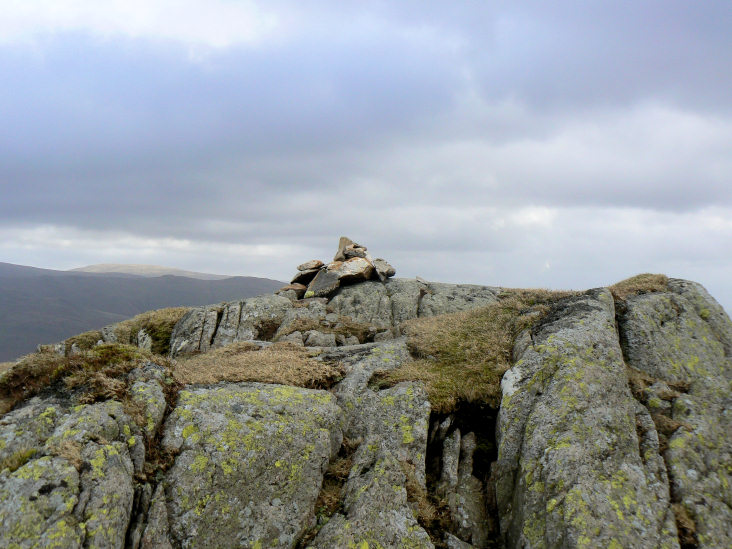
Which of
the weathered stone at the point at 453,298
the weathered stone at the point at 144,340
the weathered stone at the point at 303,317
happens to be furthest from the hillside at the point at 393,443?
the weathered stone at the point at 144,340

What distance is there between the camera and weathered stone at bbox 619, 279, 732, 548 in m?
12.3

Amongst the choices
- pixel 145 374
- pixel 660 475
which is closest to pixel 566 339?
pixel 660 475

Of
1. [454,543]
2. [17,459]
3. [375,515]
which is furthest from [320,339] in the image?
[17,459]

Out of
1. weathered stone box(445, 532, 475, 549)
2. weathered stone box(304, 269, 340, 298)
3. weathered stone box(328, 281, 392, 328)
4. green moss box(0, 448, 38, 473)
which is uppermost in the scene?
weathered stone box(304, 269, 340, 298)

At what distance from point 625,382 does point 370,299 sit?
82.6 ft

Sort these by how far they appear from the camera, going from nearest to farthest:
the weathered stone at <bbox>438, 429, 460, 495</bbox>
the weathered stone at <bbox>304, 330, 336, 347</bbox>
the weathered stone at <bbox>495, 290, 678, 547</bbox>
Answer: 1. the weathered stone at <bbox>495, 290, 678, 547</bbox>
2. the weathered stone at <bbox>438, 429, 460, 495</bbox>
3. the weathered stone at <bbox>304, 330, 336, 347</bbox>

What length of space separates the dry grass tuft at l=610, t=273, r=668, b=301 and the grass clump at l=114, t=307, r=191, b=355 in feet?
107

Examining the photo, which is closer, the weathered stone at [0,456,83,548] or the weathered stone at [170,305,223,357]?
the weathered stone at [0,456,83,548]

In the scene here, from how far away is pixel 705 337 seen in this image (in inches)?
802

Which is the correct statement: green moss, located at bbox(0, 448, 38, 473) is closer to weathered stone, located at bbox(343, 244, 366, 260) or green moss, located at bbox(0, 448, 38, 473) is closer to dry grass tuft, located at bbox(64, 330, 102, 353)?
dry grass tuft, located at bbox(64, 330, 102, 353)

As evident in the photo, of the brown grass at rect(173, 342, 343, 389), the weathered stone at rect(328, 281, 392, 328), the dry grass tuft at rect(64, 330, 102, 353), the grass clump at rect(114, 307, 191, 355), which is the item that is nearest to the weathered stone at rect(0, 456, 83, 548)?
the brown grass at rect(173, 342, 343, 389)

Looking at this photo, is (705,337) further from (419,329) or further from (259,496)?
(259,496)

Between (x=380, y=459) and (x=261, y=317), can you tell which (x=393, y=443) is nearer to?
(x=380, y=459)

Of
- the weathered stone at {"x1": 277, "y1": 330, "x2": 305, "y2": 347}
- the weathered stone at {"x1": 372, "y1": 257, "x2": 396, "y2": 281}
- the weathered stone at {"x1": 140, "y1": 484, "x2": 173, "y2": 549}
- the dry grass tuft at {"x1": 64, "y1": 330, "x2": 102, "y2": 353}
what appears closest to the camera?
the weathered stone at {"x1": 140, "y1": 484, "x2": 173, "y2": 549}
